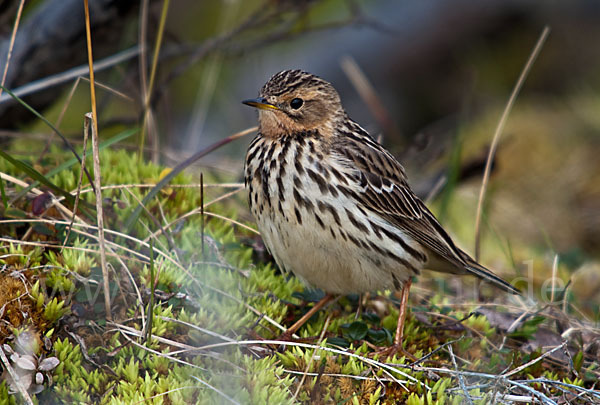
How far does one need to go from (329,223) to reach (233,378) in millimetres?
1038

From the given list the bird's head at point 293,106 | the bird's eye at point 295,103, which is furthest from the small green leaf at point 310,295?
the bird's eye at point 295,103

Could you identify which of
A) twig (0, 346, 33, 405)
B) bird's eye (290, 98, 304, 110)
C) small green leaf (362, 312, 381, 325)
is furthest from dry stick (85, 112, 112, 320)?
small green leaf (362, 312, 381, 325)

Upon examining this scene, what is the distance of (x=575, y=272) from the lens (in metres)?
6.52

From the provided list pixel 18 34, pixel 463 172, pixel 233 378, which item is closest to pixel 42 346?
pixel 233 378

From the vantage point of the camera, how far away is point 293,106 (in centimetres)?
436

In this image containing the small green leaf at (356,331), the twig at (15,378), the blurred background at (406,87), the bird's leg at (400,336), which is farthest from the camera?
the blurred background at (406,87)

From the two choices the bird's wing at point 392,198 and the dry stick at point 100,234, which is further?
the bird's wing at point 392,198

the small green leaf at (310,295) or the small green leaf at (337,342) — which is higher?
the small green leaf at (310,295)

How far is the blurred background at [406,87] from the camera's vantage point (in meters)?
5.71

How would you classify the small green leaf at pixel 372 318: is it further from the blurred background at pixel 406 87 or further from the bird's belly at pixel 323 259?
the blurred background at pixel 406 87

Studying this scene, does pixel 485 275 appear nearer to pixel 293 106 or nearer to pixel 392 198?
pixel 392 198

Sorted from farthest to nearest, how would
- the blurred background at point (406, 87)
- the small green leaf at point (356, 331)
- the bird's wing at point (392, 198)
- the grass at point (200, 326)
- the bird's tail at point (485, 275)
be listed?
the blurred background at point (406, 87)
the bird's tail at point (485, 275)
the bird's wing at point (392, 198)
the small green leaf at point (356, 331)
the grass at point (200, 326)

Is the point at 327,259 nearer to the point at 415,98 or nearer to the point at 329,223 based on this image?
the point at 329,223

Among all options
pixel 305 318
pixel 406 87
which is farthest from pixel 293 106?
pixel 406 87
